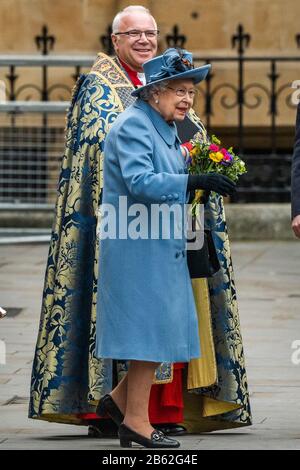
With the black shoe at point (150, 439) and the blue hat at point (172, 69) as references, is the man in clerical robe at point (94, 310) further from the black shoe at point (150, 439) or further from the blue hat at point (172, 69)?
the blue hat at point (172, 69)

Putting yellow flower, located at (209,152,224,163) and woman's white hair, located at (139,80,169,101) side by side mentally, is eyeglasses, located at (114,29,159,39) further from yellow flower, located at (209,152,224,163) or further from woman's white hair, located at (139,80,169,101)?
yellow flower, located at (209,152,224,163)

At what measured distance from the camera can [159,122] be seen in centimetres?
684

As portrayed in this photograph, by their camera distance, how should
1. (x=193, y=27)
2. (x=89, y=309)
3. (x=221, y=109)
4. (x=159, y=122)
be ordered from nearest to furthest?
(x=159, y=122), (x=89, y=309), (x=221, y=109), (x=193, y=27)

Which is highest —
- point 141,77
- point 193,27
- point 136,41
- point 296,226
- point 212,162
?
point 193,27

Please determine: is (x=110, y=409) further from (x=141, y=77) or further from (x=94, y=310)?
(x=141, y=77)

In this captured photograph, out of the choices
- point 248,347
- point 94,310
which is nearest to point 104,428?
point 94,310

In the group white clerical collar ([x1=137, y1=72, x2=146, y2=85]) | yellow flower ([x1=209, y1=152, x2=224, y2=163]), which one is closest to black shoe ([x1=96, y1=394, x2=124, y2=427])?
yellow flower ([x1=209, y1=152, x2=224, y2=163])

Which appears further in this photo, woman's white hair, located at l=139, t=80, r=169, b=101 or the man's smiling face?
the man's smiling face

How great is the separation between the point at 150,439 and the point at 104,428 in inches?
20.0

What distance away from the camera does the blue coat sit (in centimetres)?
666

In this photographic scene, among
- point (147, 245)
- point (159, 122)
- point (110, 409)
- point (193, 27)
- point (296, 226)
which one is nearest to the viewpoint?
point (147, 245)

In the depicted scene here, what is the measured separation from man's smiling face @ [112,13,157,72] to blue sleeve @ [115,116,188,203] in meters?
0.75

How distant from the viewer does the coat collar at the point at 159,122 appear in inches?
269

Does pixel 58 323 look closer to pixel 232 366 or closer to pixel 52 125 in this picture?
pixel 232 366
